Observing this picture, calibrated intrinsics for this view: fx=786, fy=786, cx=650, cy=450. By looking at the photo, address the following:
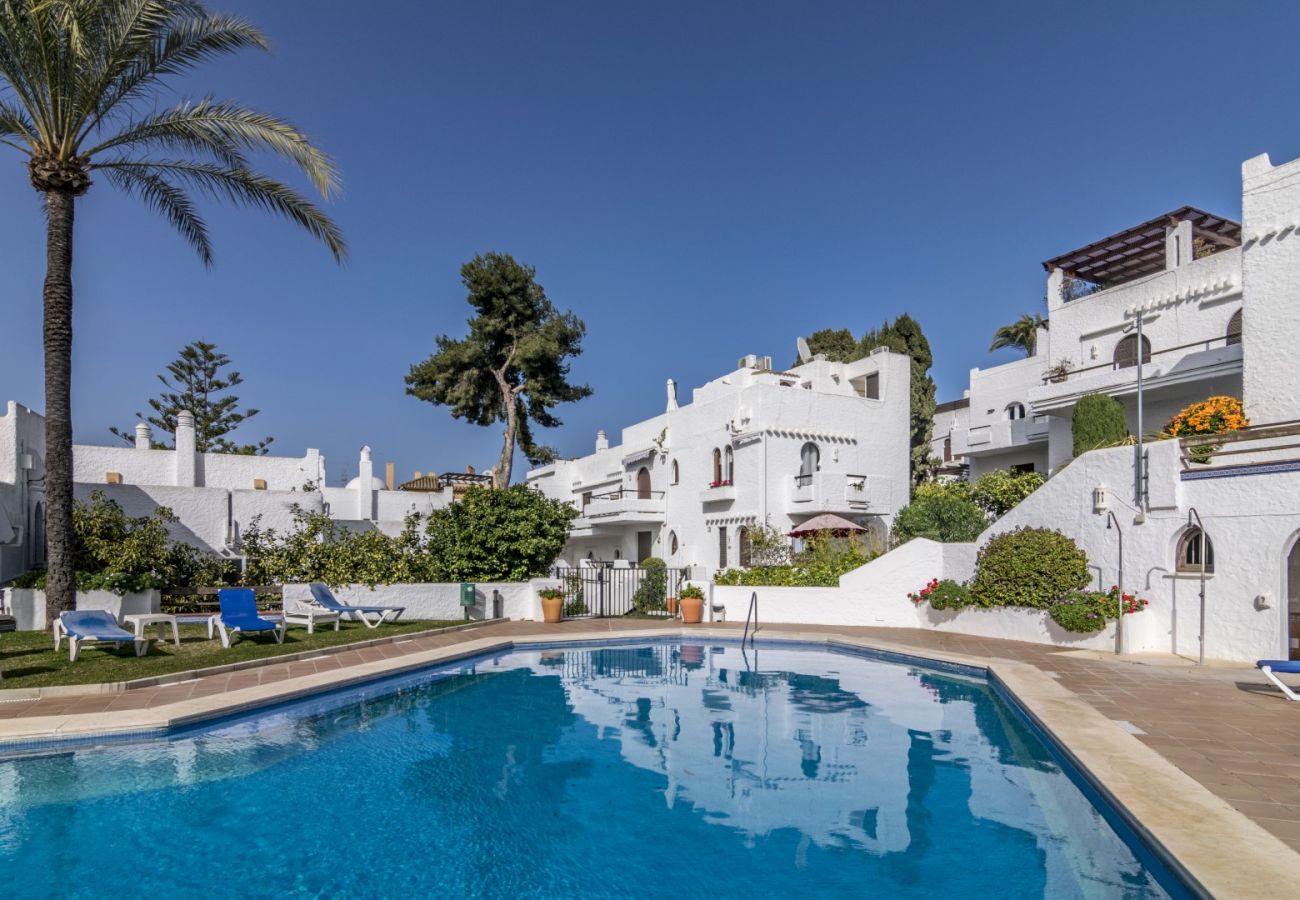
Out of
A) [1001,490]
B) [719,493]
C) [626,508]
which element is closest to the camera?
[1001,490]

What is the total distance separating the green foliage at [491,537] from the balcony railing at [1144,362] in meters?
14.9

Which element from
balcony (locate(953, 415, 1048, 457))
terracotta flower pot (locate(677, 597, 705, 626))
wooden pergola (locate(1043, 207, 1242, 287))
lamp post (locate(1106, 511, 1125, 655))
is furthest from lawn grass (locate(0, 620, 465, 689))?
wooden pergola (locate(1043, 207, 1242, 287))

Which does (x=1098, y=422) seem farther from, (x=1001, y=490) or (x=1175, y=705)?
(x=1175, y=705)

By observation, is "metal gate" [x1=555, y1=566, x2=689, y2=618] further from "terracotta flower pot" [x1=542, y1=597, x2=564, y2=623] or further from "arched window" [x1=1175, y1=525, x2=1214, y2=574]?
"arched window" [x1=1175, y1=525, x2=1214, y2=574]

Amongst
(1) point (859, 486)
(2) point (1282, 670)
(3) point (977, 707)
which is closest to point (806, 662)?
(3) point (977, 707)

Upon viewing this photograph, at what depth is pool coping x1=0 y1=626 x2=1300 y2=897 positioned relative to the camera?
462cm

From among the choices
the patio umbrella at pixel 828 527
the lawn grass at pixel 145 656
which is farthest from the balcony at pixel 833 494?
the lawn grass at pixel 145 656

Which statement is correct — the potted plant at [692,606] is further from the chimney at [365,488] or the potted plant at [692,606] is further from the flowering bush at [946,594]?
the chimney at [365,488]

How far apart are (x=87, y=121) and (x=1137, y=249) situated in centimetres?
2501

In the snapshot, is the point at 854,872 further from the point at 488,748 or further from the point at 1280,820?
the point at 488,748

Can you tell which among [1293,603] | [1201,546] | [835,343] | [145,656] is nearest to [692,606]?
[1201,546]

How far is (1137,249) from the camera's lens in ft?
73.9

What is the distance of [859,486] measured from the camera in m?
24.9

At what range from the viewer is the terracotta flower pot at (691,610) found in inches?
731
